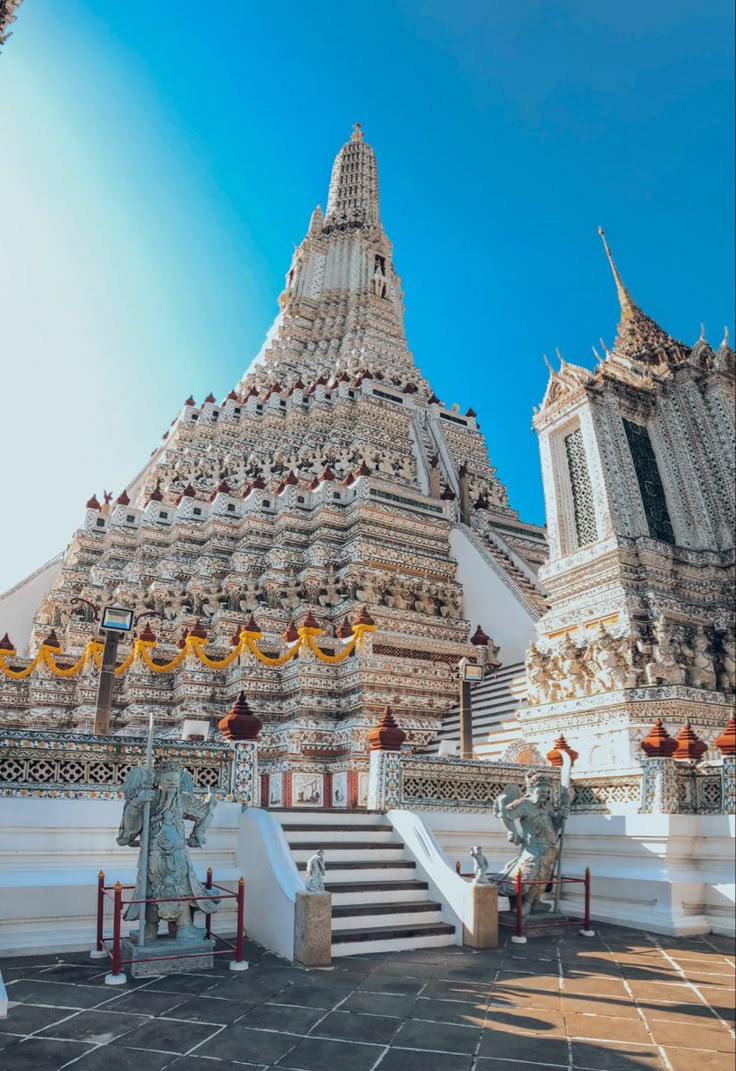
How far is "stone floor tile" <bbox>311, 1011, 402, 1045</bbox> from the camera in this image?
166 inches

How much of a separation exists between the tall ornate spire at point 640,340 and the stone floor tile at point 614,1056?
637 inches

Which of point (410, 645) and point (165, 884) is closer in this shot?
point (165, 884)

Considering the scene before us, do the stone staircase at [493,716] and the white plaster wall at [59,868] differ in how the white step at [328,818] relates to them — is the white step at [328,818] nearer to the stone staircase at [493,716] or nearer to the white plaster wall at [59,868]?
the white plaster wall at [59,868]

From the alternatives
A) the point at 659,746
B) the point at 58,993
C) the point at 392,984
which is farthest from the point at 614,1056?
the point at 659,746

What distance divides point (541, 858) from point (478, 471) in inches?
941

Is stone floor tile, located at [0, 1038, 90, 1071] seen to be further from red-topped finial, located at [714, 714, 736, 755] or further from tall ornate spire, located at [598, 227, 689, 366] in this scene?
tall ornate spire, located at [598, 227, 689, 366]

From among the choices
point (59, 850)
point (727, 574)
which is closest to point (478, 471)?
point (727, 574)

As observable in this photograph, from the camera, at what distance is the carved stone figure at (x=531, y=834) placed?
800 cm

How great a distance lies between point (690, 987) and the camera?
552cm

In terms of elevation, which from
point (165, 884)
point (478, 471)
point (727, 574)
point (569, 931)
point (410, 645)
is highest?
point (478, 471)

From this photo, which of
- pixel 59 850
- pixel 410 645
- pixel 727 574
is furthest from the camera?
pixel 410 645

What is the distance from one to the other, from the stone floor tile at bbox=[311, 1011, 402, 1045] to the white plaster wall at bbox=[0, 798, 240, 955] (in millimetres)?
2848

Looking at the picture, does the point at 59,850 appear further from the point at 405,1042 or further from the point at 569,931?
the point at 569,931

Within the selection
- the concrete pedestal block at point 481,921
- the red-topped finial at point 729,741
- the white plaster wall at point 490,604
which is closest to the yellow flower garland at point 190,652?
the white plaster wall at point 490,604
